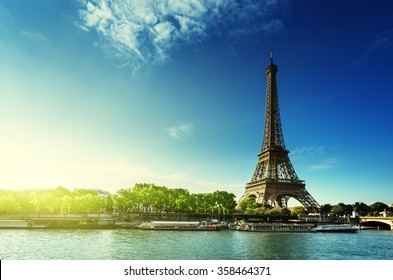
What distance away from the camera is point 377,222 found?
205 feet

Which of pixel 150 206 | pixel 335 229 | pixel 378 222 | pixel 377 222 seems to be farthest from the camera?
pixel 150 206

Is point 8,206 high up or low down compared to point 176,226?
up

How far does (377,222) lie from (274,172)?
19.8m

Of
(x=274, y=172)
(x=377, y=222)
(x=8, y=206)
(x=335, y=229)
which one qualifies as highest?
(x=274, y=172)

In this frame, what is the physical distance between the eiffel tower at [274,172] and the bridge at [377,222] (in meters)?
8.51

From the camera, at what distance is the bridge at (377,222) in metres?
55.9

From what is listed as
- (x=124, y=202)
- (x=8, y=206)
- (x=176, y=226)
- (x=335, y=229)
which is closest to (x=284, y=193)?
(x=335, y=229)

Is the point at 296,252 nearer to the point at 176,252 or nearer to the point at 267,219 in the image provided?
the point at 176,252

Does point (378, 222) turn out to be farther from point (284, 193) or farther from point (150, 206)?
point (150, 206)

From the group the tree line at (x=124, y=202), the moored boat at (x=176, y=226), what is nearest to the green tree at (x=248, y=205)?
the tree line at (x=124, y=202)

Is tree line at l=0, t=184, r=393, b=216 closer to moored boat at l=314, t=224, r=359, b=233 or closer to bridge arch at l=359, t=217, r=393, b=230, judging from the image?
bridge arch at l=359, t=217, r=393, b=230

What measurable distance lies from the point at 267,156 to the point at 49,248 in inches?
1972
